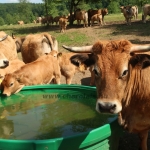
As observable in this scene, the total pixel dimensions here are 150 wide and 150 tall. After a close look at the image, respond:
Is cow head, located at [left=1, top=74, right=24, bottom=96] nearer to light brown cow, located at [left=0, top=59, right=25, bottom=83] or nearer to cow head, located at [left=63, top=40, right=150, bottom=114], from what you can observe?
light brown cow, located at [left=0, top=59, right=25, bottom=83]

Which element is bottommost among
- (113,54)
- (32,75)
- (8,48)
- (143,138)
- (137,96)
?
(143,138)

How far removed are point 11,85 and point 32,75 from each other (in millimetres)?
690

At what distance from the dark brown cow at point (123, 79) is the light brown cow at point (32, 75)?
263 cm

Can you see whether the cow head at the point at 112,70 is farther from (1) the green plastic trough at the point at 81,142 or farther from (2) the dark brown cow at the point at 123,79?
(1) the green plastic trough at the point at 81,142

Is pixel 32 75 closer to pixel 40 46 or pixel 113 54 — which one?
pixel 40 46

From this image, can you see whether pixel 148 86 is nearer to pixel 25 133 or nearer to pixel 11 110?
pixel 25 133

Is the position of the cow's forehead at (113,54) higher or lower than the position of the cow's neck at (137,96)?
higher

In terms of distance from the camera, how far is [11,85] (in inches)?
234

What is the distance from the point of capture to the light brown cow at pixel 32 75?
5.96m

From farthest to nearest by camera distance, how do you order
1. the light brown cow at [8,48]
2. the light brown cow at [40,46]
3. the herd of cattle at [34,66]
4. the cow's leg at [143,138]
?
the light brown cow at [8,48], the light brown cow at [40,46], the herd of cattle at [34,66], the cow's leg at [143,138]

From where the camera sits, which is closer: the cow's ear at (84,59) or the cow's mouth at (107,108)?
the cow's mouth at (107,108)

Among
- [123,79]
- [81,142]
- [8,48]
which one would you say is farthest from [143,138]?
[8,48]

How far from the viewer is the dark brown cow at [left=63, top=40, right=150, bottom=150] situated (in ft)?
10.3

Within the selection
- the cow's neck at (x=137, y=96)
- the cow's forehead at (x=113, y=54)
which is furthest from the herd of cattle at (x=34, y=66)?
the cow's neck at (x=137, y=96)
